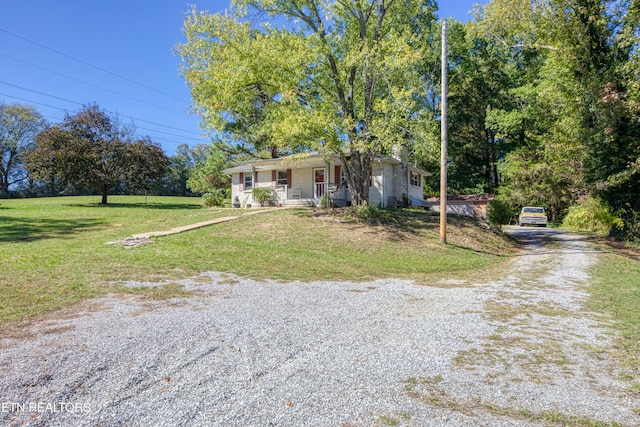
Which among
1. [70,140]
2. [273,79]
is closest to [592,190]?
[273,79]

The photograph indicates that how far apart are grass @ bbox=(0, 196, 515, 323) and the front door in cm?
491

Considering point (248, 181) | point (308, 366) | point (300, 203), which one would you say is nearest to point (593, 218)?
point (300, 203)

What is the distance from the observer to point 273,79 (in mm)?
15969

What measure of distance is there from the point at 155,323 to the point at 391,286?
5.08 metres

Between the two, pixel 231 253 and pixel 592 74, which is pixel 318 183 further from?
pixel 592 74

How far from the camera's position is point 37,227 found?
625 inches

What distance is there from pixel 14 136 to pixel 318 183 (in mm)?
53580

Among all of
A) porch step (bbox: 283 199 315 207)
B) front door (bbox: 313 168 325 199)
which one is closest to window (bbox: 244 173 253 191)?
porch step (bbox: 283 199 315 207)

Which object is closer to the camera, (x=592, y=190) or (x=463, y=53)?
(x=592, y=190)

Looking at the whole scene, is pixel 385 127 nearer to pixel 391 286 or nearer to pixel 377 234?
pixel 377 234

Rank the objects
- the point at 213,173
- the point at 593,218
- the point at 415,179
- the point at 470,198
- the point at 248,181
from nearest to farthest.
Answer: the point at 593,218
the point at 248,181
the point at 415,179
the point at 470,198
the point at 213,173

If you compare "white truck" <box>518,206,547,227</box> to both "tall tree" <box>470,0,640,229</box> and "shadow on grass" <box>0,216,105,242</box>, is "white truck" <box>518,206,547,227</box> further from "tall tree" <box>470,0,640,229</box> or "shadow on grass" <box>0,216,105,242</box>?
"shadow on grass" <box>0,216,105,242</box>

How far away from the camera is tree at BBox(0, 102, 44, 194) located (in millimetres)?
52469

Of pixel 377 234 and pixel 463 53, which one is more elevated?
pixel 463 53
